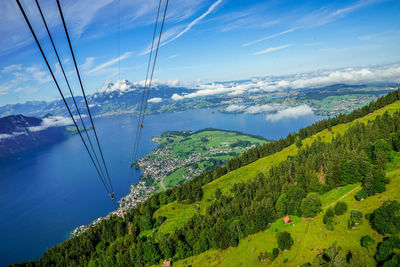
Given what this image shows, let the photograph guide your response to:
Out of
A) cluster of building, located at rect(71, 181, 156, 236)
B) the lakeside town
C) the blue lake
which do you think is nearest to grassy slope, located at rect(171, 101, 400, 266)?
cluster of building, located at rect(71, 181, 156, 236)

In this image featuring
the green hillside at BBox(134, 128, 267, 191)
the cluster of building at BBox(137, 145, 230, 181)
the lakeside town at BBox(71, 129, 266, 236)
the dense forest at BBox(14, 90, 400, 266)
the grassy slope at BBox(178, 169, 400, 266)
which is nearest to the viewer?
the grassy slope at BBox(178, 169, 400, 266)

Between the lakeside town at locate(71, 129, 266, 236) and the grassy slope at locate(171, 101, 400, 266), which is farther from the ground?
the grassy slope at locate(171, 101, 400, 266)

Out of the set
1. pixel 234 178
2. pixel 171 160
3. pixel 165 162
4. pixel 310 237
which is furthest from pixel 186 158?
pixel 310 237

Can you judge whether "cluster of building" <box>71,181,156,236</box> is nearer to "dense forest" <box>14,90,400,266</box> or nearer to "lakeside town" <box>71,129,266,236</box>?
"lakeside town" <box>71,129,266,236</box>

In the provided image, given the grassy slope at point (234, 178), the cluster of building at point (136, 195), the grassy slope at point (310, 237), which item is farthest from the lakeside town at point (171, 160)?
the grassy slope at point (310, 237)

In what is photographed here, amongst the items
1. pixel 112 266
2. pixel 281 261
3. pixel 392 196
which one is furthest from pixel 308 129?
pixel 112 266

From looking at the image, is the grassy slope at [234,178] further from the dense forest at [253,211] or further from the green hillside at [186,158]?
the green hillside at [186,158]

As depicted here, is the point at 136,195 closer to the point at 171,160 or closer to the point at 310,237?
the point at 171,160

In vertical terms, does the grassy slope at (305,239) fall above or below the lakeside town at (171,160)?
above

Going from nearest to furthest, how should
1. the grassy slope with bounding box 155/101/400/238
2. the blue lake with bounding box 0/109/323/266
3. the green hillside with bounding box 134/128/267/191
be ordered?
1. the grassy slope with bounding box 155/101/400/238
2. the blue lake with bounding box 0/109/323/266
3. the green hillside with bounding box 134/128/267/191
